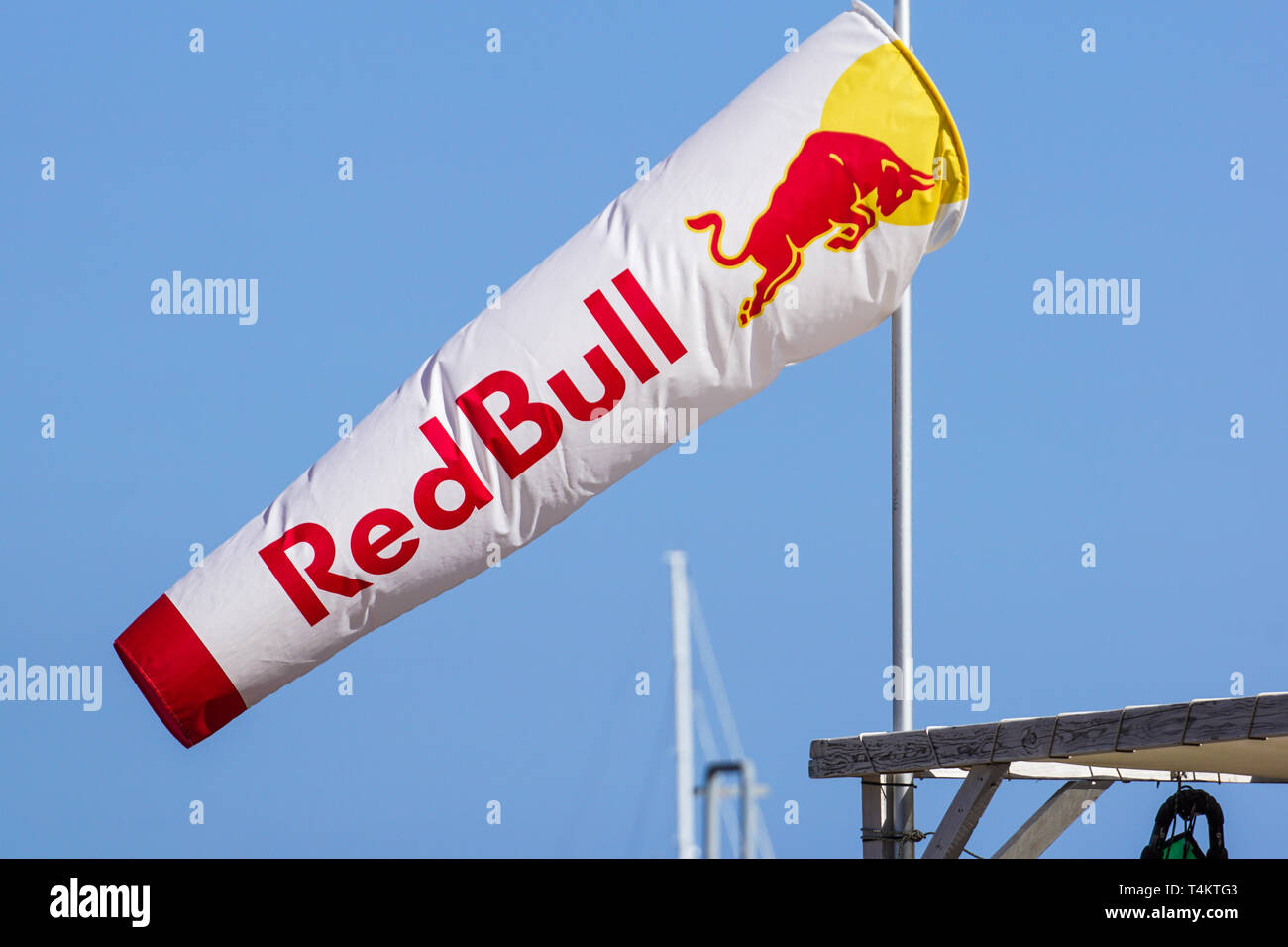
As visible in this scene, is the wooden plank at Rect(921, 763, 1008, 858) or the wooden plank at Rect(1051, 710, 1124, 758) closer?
the wooden plank at Rect(1051, 710, 1124, 758)

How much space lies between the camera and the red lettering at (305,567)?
27.0 feet

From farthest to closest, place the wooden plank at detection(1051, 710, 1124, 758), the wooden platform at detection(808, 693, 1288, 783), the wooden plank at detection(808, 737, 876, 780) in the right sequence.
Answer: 1. the wooden plank at detection(808, 737, 876, 780)
2. the wooden plank at detection(1051, 710, 1124, 758)
3. the wooden platform at detection(808, 693, 1288, 783)

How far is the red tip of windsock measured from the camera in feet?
27.0

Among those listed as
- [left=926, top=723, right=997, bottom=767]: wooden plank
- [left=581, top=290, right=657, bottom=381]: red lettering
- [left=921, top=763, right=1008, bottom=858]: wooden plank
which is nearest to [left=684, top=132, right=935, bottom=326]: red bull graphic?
[left=581, top=290, right=657, bottom=381]: red lettering

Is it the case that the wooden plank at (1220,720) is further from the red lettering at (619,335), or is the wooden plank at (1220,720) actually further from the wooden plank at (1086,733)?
the red lettering at (619,335)

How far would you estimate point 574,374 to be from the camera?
8.29m

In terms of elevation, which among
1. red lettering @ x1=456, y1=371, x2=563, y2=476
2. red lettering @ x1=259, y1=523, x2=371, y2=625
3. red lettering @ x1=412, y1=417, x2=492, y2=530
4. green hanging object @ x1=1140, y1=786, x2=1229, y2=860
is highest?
red lettering @ x1=456, y1=371, x2=563, y2=476

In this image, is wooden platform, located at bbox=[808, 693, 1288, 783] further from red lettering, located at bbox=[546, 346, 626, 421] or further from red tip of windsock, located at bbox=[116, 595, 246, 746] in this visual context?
red tip of windsock, located at bbox=[116, 595, 246, 746]

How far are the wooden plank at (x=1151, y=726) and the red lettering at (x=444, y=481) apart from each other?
9.34 feet

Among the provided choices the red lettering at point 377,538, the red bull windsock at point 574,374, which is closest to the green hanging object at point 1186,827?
the red bull windsock at point 574,374

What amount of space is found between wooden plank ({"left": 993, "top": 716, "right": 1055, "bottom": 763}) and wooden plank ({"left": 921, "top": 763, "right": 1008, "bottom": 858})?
0.26 meters
